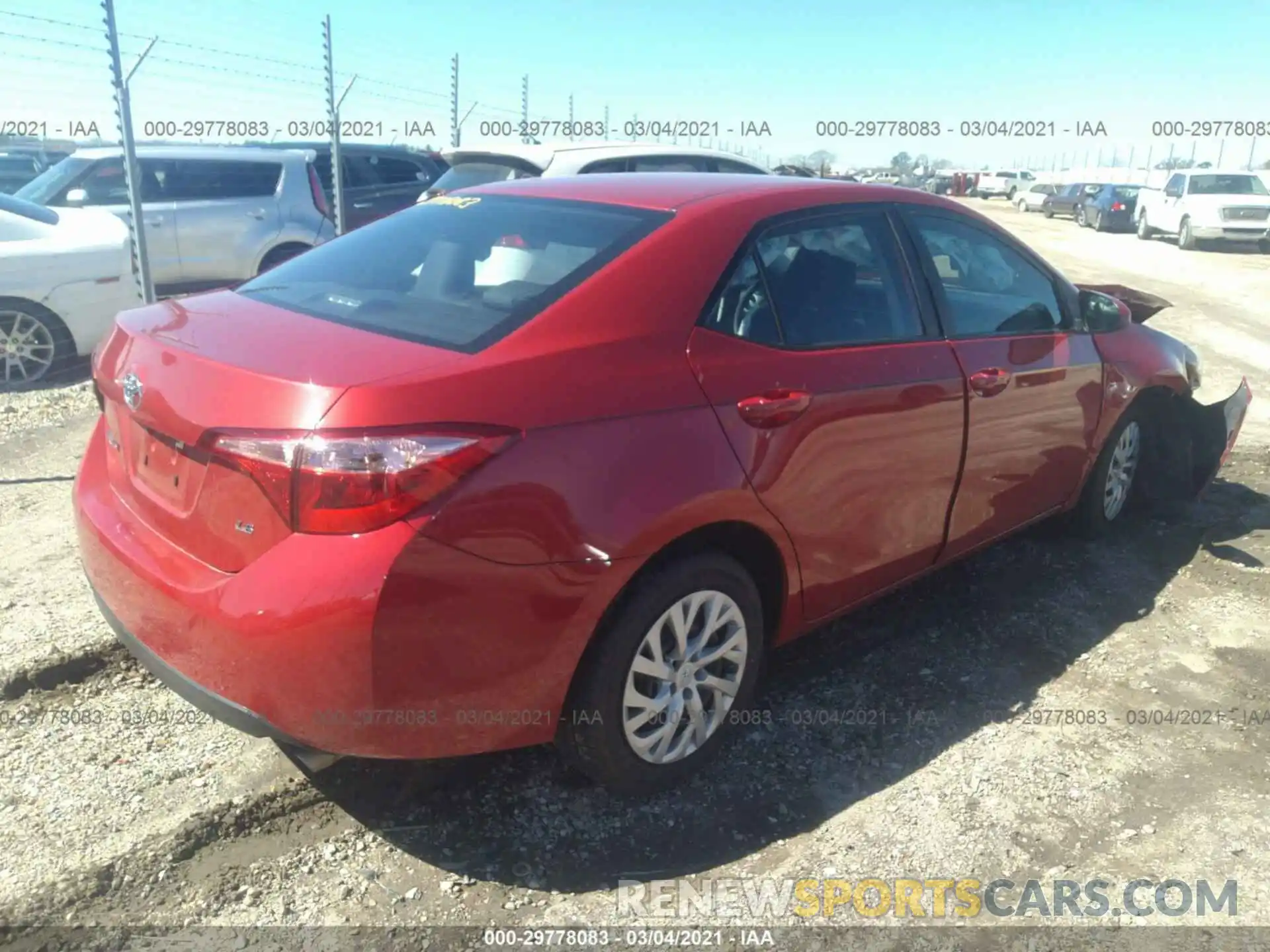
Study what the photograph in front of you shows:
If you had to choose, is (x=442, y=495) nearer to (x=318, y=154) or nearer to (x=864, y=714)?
(x=864, y=714)

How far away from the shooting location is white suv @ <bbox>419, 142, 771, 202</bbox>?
859 centimetres

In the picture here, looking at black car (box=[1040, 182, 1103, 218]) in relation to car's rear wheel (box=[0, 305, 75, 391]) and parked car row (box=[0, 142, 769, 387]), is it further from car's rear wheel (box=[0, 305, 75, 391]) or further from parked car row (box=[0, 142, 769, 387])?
car's rear wheel (box=[0, 305, 75, 391])

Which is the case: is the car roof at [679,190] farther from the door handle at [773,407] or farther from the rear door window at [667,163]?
the rear door window at [667,163]

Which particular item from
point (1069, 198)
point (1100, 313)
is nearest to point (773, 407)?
point (1100, 313)

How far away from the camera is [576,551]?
7.77 ft

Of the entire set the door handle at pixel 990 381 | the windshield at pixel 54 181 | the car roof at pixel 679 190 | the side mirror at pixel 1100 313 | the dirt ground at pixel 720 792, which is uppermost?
the car roof at pixel 679 190

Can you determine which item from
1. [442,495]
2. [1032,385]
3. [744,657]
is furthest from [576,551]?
[1032,385]

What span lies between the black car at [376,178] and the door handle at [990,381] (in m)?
8.95

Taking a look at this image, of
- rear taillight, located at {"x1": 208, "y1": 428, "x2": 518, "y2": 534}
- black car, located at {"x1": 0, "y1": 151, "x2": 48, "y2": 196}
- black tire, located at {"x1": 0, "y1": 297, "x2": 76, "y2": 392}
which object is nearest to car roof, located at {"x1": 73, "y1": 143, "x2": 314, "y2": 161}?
black tire, located at {"x1": 0, "y1": 297, "x2": 76, "y2": 392}

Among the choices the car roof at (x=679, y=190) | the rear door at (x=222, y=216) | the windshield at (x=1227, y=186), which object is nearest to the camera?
the car roof at (x=679, y=190)

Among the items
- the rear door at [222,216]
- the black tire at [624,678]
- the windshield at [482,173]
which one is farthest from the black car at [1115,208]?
the black tire at [624,678]

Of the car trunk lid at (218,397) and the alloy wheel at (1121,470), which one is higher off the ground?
the car trunk lid at (218,397)

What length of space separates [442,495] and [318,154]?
37.4 feet

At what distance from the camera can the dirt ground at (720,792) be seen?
2527 millimetres
